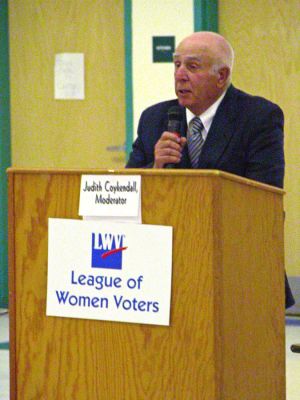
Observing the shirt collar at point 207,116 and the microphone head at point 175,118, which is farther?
the shirt collar at point 207,116

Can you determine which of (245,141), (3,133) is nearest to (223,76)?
(245,141)

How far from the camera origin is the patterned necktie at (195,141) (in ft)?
9.31

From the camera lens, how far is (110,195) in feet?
7.11

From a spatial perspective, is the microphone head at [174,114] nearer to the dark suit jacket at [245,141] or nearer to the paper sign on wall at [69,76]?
the dark suit jacket at [245,141]

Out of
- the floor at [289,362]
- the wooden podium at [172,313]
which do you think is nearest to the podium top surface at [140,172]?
the wooden podium at [172,313]

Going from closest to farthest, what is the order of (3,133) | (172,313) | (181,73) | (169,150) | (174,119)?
(172,313) → (169,150) → (174,119) → (181,73) → (3,133)

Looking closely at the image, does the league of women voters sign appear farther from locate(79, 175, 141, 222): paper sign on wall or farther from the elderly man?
the elderly man

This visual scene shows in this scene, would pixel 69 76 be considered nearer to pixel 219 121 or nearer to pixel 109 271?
pixel 219 121

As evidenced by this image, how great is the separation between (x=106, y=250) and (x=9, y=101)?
14.4 ft

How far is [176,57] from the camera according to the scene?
2.84 meters

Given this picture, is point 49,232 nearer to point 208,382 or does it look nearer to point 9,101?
point 208,382

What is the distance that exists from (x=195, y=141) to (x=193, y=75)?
0.66 ft

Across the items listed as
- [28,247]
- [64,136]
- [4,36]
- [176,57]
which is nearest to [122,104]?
[64,136]

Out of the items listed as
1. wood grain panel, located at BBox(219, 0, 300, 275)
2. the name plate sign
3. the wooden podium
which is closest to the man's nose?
the wooden podium
